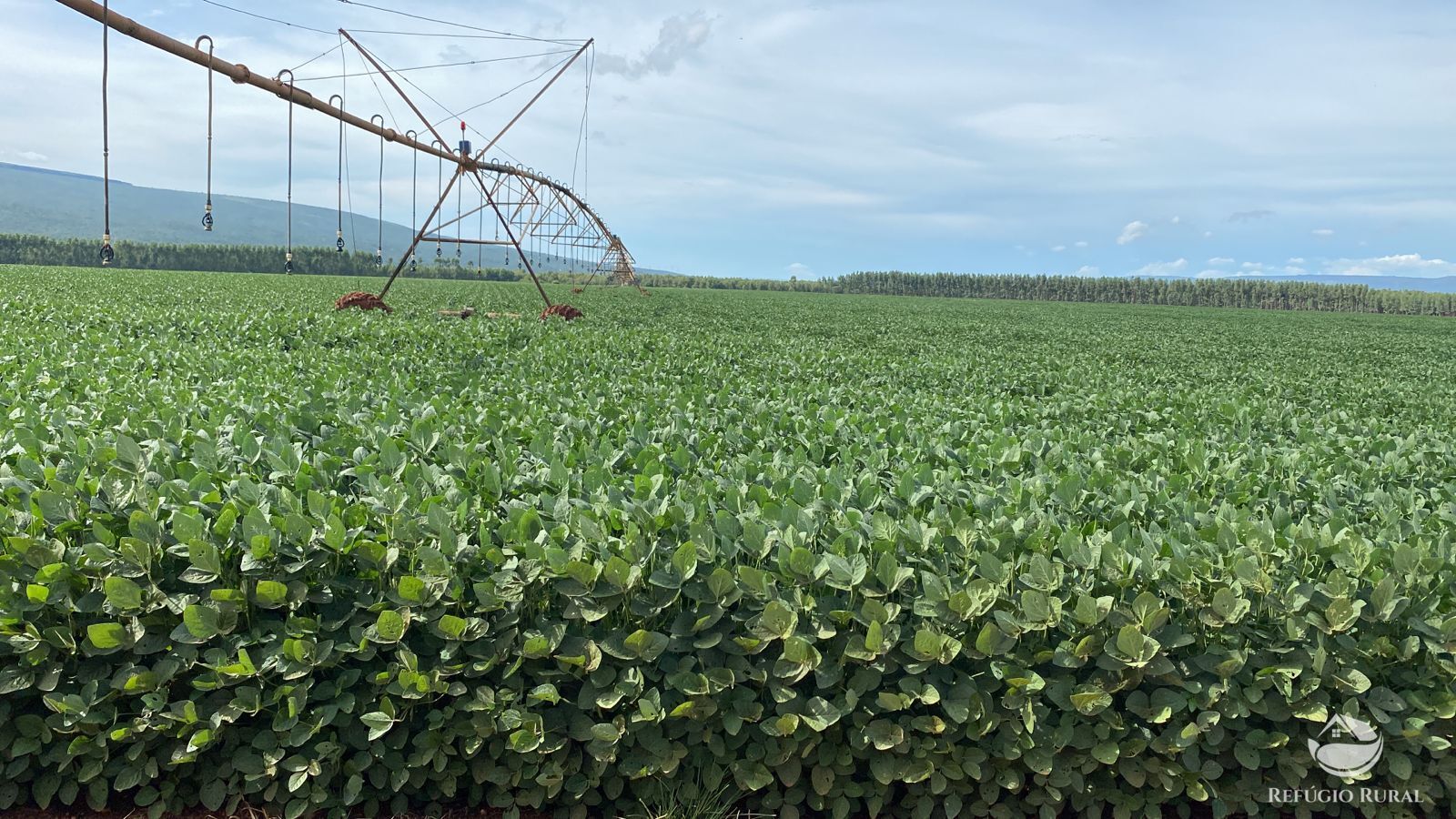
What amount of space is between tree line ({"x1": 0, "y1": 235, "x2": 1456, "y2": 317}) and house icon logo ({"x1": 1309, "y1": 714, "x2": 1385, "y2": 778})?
87.0 metres

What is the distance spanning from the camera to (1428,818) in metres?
3.57

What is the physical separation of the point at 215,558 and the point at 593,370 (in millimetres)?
7454

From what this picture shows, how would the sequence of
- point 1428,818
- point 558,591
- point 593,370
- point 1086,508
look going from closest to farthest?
point 558,591, point 1428,818, point 1086,508, point 593,370

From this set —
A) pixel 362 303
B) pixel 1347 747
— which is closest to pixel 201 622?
pixel 1347 747

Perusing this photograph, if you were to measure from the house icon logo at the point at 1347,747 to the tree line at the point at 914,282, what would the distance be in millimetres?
86984

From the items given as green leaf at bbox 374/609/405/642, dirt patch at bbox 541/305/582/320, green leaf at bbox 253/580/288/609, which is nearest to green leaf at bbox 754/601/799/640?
green leaf at bbox 374/609/405/642

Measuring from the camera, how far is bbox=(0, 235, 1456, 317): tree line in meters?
95.4

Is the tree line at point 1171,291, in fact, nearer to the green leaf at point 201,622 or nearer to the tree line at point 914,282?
the tree line at point 914,282

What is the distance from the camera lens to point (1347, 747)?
134 inches

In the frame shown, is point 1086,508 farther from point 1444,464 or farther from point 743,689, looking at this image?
point 1444,464

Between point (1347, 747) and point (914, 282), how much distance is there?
134 m

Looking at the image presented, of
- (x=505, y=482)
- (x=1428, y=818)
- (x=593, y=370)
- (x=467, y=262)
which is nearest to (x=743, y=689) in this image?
(x=505, y=482)

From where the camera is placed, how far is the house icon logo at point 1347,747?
11.0 feet

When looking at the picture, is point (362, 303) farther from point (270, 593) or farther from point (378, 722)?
point (378, 722)
